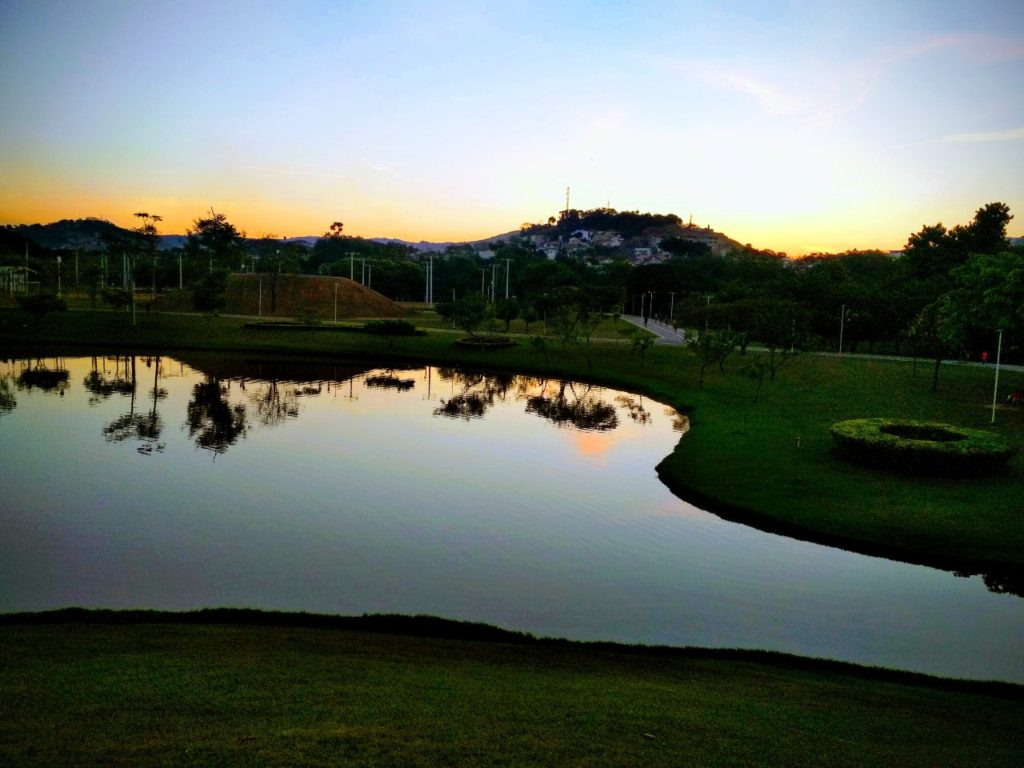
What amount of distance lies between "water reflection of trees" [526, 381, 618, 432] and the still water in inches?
120

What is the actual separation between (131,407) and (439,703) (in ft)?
123

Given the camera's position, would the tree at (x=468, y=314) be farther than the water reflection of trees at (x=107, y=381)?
Yes

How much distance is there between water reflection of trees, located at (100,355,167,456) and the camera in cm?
3378

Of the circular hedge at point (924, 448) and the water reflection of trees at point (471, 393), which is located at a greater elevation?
the circular hedge at point (924, 448)

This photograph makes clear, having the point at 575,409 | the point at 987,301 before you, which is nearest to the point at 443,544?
the point at 575,409

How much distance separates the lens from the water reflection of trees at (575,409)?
41875 mm

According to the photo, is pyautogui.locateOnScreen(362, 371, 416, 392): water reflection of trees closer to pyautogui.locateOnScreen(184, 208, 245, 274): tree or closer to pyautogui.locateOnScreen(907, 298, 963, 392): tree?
pyautogui.locateOnScreen(907, 298, 963, 392): tree

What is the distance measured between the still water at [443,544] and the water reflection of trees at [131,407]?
302mm

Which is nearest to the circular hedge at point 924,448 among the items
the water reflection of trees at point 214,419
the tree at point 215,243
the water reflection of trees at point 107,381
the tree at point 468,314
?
the water reflection of trees at point 214,419

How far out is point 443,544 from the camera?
839 inches

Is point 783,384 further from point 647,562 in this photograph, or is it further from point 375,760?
point 375,760

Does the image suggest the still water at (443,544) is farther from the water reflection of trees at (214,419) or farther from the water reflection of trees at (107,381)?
the water reflection of trees at (107,381)

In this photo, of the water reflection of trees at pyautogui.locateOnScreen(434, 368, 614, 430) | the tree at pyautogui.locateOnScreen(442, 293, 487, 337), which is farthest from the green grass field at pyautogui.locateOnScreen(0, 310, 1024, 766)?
the tree at pyautogui.locateOnScreen(442, 293, 487, 337)

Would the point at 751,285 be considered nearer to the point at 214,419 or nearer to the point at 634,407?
the point at 634,407
